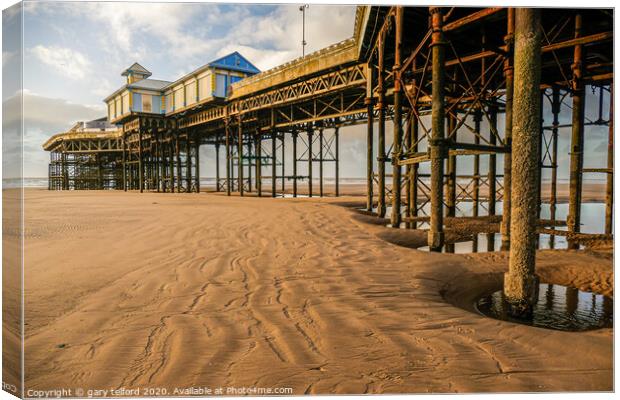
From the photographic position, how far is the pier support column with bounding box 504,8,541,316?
379cm

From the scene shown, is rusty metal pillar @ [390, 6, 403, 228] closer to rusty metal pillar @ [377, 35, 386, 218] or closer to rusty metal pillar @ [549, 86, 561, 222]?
rusty metal pillar @ [377, 35, 386, 218]

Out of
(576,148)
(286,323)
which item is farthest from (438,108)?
(576,148)

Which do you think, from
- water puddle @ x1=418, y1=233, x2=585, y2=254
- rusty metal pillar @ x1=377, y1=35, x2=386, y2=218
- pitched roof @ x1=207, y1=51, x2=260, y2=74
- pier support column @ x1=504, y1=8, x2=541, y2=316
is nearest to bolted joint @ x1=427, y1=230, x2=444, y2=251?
water puddle @ x1=418, y1=233, x2=585, y2=254

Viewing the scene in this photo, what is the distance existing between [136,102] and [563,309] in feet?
81.1

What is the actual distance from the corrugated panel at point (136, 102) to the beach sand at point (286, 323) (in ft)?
62.3

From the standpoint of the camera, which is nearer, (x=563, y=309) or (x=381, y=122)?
(x=563, y=309)

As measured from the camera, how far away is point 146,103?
23.7 m

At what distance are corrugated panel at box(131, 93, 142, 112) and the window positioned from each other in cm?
28

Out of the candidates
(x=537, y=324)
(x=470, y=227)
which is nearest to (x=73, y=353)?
(x=537, y=324)

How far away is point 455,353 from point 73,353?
284 cm

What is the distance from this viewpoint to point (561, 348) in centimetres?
275

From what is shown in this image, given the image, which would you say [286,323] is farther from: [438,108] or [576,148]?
[576,148]

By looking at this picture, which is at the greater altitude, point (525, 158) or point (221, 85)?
point (221, 85)

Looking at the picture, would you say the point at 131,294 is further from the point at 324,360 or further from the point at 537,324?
the point at 537,324
